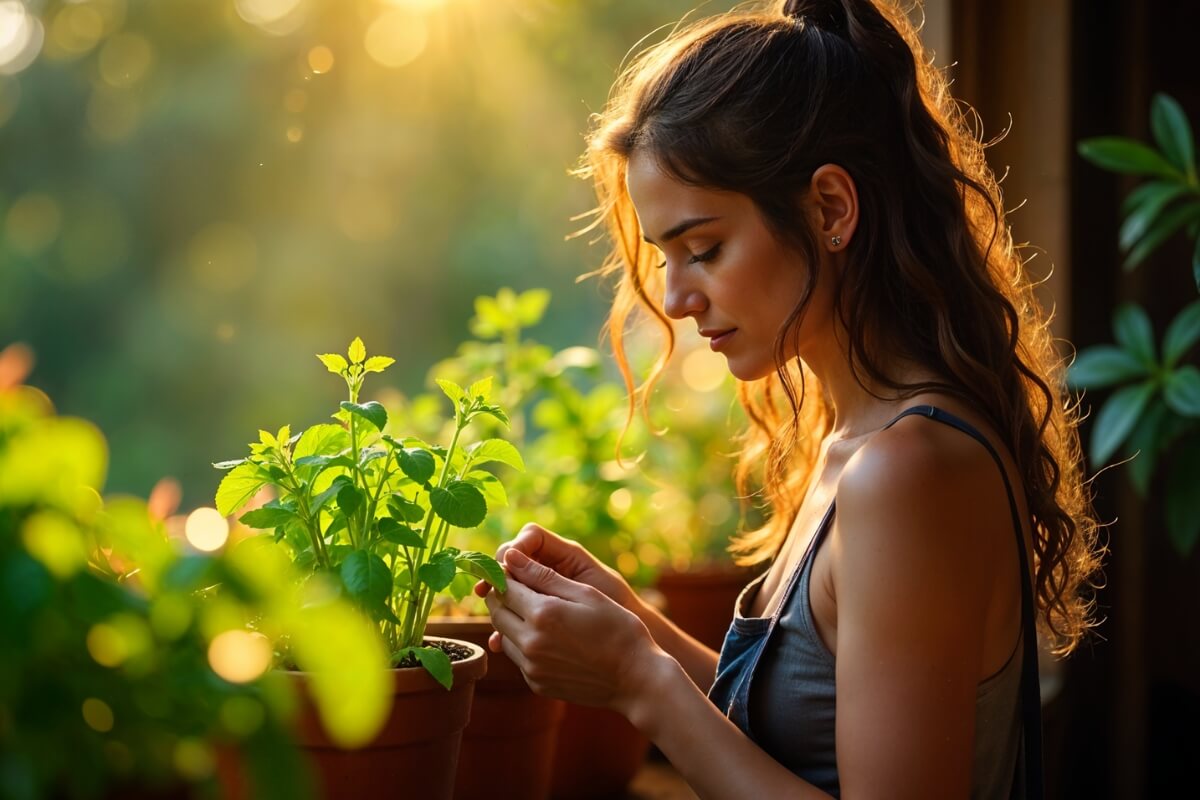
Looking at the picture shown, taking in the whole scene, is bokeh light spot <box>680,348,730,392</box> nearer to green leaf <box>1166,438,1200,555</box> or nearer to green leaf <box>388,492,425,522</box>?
green leaf <box>1166,438,1200,555</box>

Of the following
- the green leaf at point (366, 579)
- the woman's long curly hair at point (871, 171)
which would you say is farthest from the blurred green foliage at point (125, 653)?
the woman's long curly hair at point (871, 171)

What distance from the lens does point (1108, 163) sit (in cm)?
128

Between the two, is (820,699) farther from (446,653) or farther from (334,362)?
(334,362)

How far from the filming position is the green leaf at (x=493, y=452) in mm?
1074

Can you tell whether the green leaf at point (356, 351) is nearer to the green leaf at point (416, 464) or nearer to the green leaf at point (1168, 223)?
the green leaf at point (416, 464)

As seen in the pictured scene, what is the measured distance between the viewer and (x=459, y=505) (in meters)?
0.98

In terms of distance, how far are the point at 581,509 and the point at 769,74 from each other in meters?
0.69

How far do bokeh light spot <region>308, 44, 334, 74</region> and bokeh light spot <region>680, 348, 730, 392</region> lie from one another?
35.6 inches

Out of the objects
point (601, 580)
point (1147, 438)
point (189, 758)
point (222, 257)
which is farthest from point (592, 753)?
point (189, 758)

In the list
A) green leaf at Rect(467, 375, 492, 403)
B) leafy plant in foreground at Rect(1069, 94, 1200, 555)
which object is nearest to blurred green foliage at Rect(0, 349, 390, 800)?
green leaf at Rect(467, 375, 492, 403)

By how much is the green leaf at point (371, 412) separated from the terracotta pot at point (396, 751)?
201 millimetres

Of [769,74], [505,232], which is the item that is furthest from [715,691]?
[505,232]

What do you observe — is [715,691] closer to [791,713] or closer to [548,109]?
[791,713]

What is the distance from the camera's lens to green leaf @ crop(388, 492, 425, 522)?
978 millimetres
